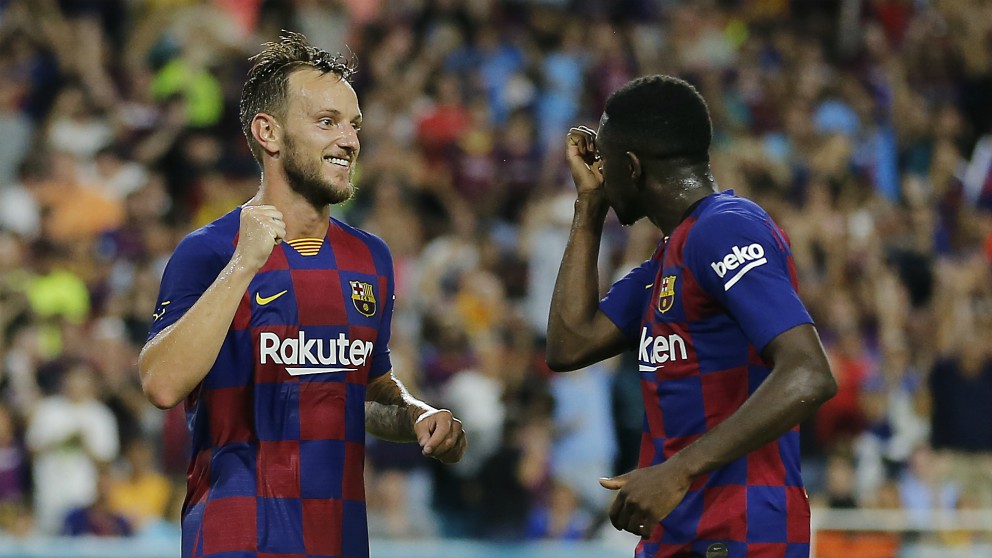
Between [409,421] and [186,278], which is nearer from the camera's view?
[186,278]

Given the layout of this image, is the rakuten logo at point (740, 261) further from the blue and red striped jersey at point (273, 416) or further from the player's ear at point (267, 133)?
the player's ear at point (267, 133)

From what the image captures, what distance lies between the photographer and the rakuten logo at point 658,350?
4500 millimetres

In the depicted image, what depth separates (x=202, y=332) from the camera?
14.7 feet

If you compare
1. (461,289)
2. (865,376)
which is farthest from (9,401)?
(865,376)

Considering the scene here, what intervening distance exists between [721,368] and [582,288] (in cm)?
86

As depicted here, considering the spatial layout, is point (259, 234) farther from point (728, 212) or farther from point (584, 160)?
point (728, 212)

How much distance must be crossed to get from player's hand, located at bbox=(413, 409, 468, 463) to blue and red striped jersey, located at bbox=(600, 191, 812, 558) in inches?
26.3

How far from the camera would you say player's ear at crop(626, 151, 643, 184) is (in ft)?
15.4

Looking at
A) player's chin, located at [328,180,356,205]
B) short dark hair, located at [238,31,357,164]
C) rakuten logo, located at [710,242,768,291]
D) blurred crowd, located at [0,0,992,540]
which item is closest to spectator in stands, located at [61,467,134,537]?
blurred crowd, located at [0,0,992,540]

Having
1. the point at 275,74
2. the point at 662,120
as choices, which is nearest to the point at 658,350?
the point at 662,120

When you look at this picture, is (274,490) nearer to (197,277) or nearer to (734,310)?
(197,277)

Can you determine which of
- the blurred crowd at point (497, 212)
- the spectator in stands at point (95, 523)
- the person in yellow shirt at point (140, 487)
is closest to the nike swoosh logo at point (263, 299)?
the blurred crowd at point (497, 212)

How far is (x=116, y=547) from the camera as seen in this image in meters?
9.22

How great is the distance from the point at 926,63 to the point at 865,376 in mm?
5138
